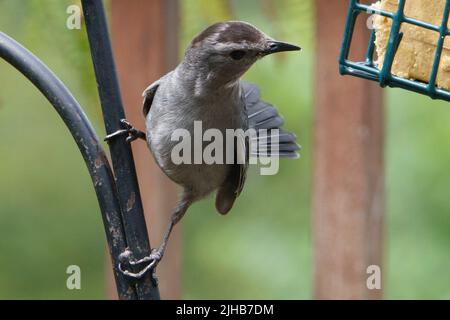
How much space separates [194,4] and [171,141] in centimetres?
57

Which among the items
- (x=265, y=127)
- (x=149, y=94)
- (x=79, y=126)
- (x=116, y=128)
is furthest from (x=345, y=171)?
(x=79, y=126)

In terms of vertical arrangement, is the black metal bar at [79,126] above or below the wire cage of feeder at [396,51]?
below

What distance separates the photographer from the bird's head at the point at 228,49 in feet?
9.23

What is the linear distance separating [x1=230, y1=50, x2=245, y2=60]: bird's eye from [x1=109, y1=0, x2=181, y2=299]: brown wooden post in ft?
1.96

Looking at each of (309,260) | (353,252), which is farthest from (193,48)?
(309,260)

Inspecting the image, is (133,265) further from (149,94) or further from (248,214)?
(248,214)

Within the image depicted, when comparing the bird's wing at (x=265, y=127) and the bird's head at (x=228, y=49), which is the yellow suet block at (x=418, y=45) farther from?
the bird's wing at (x=265, y=127)

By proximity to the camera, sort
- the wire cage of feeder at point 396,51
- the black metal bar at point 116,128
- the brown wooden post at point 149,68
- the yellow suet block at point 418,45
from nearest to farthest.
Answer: the black metal bar at point 116,128 < the wire cage of feeder at point 396,51 < the yellow suet block at point 418,45 < the brown wooden post at point 149,68

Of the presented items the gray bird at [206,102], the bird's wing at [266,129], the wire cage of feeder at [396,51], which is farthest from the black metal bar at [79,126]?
the bird's wing at [266,129]

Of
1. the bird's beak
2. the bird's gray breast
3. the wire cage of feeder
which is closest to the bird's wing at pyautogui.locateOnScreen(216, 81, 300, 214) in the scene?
the bird's gray breast

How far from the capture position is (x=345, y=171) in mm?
3342

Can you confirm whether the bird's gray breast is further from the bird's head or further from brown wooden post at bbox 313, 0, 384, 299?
brown wooden post at bbox 313, 0, 384, 299

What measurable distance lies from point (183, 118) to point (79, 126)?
2.56 feet

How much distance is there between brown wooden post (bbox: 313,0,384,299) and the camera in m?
3.31
